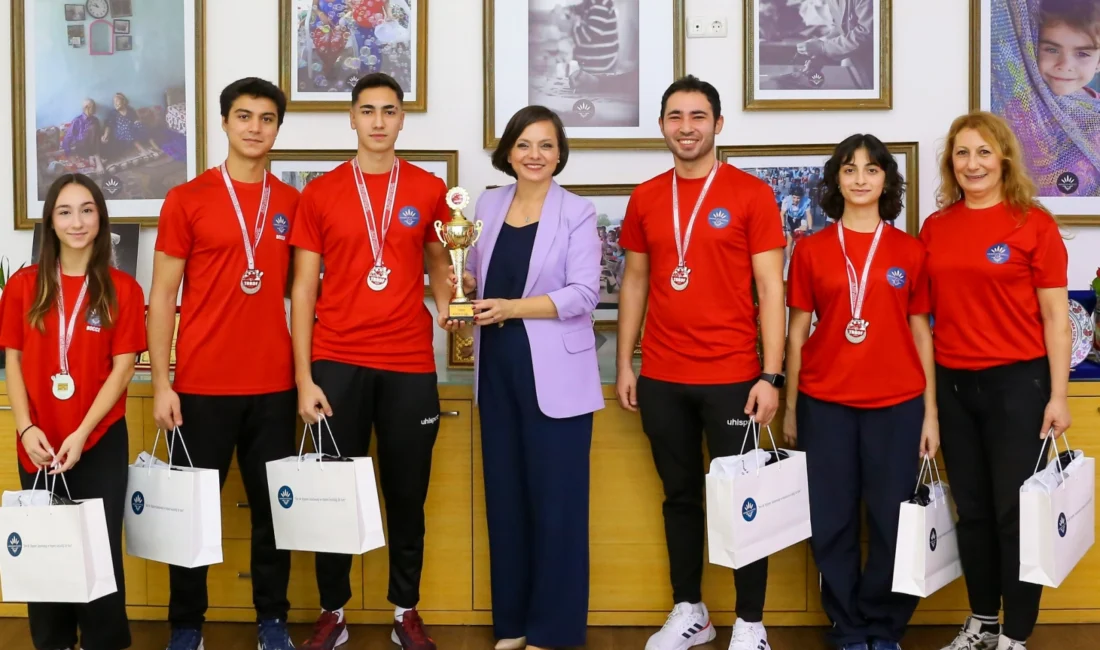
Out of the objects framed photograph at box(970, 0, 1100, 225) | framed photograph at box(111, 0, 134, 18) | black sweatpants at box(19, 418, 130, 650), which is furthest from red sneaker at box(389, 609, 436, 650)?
framed photograph at box(970, 0, 1100, 225)

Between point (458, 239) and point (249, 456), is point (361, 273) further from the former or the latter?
point (249, 456)

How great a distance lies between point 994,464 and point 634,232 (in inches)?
50.4

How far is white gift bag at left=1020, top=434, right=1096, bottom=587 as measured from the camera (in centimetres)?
263

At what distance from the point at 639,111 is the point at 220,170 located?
5.35 ft

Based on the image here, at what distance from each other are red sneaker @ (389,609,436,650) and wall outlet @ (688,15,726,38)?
2.40 meters

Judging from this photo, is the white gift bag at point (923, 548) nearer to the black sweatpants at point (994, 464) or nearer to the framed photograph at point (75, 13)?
the black sweatpants at point (994, 464)

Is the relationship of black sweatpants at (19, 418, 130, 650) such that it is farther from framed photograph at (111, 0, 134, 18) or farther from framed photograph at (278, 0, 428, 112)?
framed photograph at (111, 0, 134, 18)

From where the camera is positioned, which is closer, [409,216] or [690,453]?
[409,216]

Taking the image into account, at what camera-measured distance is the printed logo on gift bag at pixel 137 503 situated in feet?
9.00

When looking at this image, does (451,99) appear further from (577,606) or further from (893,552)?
(893,552)

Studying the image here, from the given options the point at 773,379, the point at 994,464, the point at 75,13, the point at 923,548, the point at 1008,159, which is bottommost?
the point at 923,548

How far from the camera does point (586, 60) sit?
3.70 metres

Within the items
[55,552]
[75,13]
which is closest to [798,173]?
[55,552]

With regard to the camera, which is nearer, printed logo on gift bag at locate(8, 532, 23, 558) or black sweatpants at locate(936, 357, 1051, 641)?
printed logo on gift bag at locate(8, 532, 23, 558)
